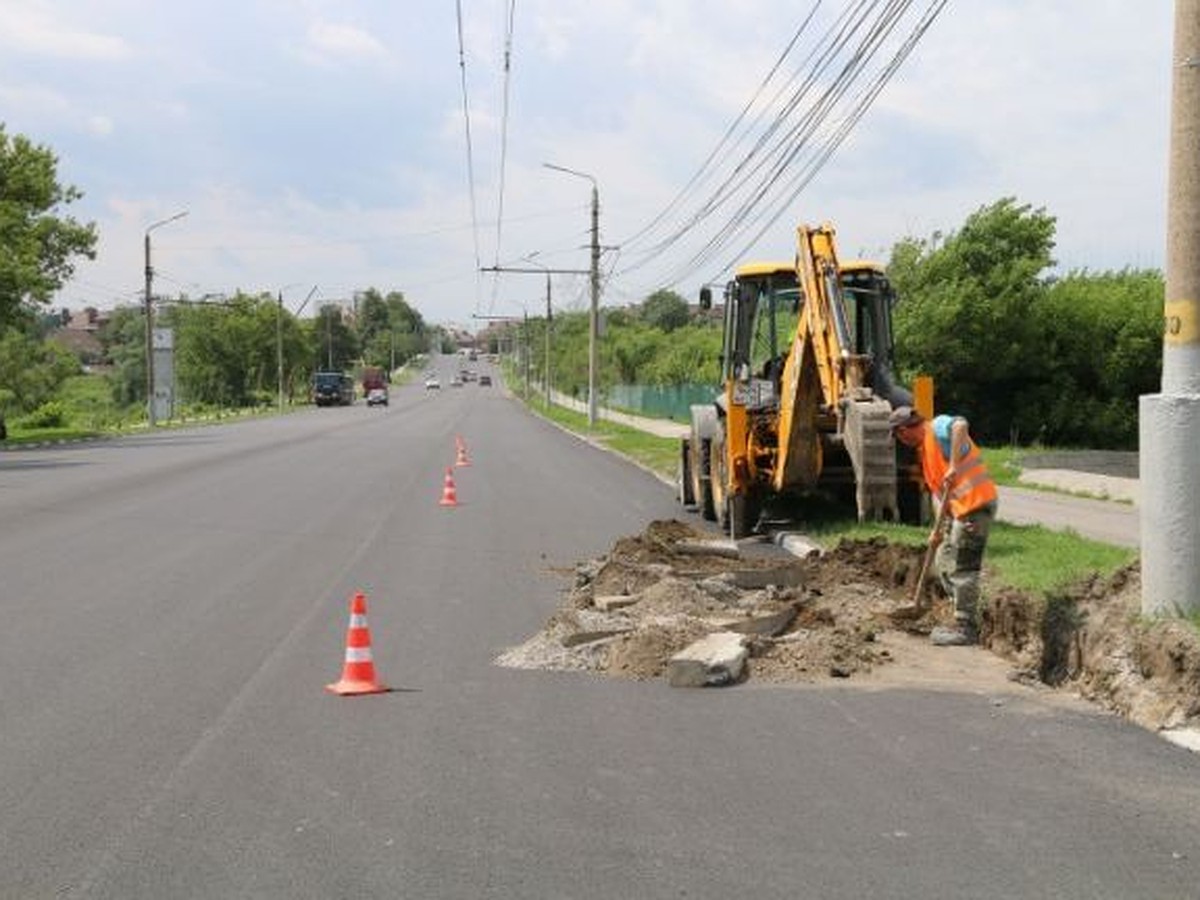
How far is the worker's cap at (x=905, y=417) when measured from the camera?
13242mm

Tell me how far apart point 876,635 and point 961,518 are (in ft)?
3.12

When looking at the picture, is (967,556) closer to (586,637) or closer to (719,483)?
(586,637)

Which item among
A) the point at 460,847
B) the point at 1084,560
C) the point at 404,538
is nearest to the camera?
the point at 460,847

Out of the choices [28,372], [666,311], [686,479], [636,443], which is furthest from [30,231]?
[666,311]

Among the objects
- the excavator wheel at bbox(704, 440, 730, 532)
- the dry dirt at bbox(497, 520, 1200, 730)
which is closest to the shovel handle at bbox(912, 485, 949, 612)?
the dry dirt at bbox(497, 520, 1200, 730)

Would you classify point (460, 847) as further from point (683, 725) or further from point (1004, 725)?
point (1004, 725)

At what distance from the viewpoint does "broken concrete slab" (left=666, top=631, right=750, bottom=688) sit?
309 inches

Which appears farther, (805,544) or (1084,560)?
(805,544)

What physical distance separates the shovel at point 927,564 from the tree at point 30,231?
118 ft

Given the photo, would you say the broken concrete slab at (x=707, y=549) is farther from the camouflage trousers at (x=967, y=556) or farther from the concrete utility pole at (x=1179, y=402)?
the concrete utility pole at (x=1179, y=402)

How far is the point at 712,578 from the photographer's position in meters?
11.3

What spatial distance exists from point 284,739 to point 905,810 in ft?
9.69

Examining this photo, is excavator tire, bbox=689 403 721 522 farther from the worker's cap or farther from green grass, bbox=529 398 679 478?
green grass, bbox=529 398 679 478

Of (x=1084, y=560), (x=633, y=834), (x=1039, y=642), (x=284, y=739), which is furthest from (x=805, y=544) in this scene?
(x=633, y=834)
